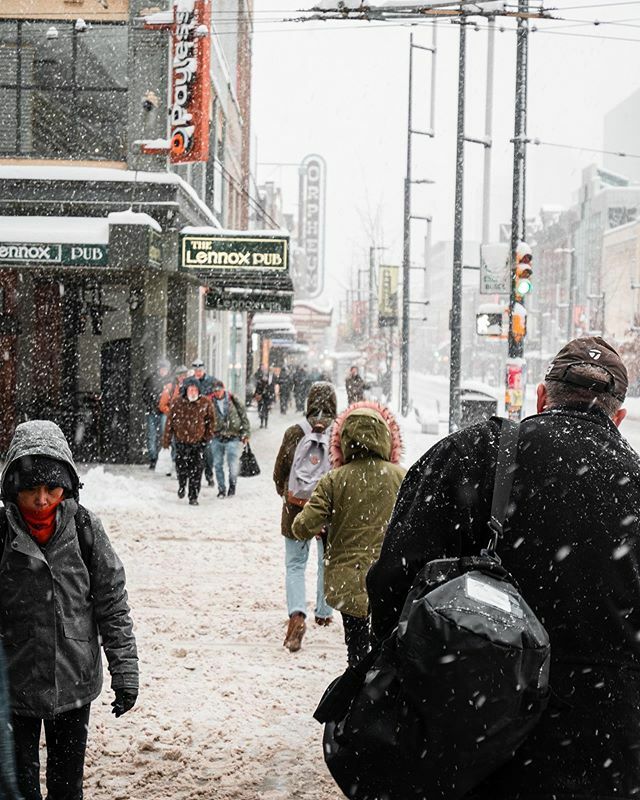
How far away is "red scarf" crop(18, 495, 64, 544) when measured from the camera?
3.87 metres

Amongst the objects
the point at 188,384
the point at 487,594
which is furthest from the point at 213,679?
the point at 188,384

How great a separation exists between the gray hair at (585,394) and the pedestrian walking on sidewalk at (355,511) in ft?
10.3

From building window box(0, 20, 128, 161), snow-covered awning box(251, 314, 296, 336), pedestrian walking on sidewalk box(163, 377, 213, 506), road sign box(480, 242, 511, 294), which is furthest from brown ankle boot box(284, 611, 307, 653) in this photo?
snow-covered awning box(251, 314, 296, 336)

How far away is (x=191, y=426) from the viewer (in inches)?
593

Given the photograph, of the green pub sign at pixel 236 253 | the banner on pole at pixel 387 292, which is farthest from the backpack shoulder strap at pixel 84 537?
the banner on pole at pixel 387 292

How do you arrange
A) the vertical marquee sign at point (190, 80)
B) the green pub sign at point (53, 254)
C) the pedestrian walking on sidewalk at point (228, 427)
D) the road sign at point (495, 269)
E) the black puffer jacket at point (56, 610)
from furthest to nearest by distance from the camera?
the road sign at point (495, 269) < the vertical marquee sign at point (190, 80) < the green pub sign at point (53, 254) < the pedestrian walking on sidewalk at point (228, 427) < the black puffer jacket at point (56, 610)

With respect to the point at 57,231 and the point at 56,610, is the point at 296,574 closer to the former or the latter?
the point at 56,610

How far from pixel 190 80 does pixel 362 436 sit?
13664 mm

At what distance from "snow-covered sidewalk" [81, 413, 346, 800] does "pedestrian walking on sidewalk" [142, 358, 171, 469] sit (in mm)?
5757

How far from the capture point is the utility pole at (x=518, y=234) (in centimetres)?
1697

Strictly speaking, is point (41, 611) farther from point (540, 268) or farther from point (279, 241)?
point (540, 268)

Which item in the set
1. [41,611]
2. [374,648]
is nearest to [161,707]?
[41,611]

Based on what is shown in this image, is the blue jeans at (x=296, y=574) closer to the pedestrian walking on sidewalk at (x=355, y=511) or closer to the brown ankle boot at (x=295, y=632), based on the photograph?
the brown ankle boot at (x=295, y=632)

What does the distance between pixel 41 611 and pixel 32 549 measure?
22 cm
